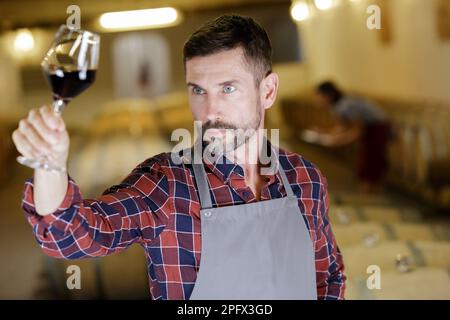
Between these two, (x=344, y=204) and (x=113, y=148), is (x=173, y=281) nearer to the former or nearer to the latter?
(x=344, y=204)

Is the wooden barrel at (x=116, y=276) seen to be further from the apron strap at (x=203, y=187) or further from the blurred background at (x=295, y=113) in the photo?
the apron strap at (x=203, y=187)

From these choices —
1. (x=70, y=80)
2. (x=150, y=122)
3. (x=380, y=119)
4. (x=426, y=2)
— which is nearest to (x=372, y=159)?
(x=380, y=119)

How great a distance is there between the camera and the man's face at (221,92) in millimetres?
1430

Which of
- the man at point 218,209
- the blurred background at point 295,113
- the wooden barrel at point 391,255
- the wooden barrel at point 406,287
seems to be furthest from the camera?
the blurred background at point 295,113

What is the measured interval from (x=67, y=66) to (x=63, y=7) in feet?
27.6

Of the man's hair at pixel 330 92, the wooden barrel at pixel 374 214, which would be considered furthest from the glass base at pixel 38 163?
the man's hair at pixel 330 92

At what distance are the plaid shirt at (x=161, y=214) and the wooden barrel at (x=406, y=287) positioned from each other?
1.05 meters

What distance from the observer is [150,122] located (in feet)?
23.7

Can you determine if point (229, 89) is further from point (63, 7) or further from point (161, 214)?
point (63, 7)

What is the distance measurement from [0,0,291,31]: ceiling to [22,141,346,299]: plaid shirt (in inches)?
279

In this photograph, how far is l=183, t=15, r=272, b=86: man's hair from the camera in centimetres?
145

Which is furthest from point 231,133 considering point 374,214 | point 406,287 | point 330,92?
point 330,92

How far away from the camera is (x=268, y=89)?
157 centimetres

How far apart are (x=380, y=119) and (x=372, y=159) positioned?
0.37 metres
